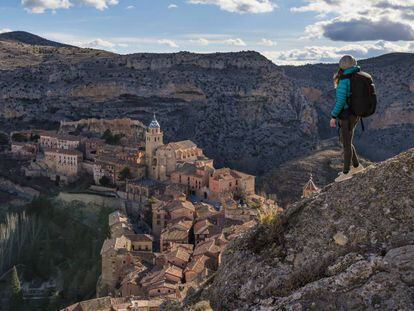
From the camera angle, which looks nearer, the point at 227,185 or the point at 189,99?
the point at 227,185

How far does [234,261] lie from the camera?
6.78m

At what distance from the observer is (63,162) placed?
45.6 meters

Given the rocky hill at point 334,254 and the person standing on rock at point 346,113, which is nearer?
the rocky hill at point 334,254

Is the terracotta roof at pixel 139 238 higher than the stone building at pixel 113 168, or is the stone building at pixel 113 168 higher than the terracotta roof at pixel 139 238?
the stone building at pixel 113 168

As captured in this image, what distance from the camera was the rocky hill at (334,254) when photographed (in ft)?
16.9

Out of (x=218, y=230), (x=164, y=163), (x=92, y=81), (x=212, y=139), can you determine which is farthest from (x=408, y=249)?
(x=92, y=81)

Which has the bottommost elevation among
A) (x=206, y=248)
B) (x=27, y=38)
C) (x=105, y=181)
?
(x=206, y=248)

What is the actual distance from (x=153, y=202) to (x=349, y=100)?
2935cm

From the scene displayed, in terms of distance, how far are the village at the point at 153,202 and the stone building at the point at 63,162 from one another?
8cm

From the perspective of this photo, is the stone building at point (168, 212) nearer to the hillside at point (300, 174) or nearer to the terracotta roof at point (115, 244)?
the terracotta roof at point (115, 244)

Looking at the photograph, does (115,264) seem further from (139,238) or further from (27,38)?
(27,38)

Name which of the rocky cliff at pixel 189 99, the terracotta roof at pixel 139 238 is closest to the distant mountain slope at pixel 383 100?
the rocky cliff at pixel 189 99

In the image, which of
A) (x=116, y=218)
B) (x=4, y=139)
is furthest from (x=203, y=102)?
(x=116, y=218)

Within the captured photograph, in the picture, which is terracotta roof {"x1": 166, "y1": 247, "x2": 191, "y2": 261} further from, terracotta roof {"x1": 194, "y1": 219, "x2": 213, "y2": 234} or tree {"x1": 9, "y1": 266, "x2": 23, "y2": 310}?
tree {"x1": 9, "y1": 266, "x2": 23, "y2": 310}
